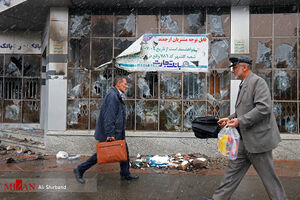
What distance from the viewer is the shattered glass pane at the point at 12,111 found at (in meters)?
9.17

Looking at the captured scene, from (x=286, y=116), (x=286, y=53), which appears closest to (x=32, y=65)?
(x=286, y=53)

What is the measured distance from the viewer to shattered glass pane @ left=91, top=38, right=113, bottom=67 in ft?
22.2

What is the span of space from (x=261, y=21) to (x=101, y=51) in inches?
167

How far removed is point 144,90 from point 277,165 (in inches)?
143

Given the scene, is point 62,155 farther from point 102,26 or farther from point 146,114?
point 102,26

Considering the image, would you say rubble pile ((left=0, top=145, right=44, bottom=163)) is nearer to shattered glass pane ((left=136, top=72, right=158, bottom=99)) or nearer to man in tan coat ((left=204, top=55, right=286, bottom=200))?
shattered glass pane ((left=136, top=72, right=158, bottom=99))

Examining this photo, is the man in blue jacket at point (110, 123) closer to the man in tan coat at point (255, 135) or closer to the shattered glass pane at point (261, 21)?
the man in tan coat at point (255, 135)

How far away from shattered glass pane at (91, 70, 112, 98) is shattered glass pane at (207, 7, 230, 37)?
115 inches

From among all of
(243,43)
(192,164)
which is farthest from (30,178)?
(243,43)

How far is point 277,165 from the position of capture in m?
5.85

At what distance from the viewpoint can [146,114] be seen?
6734 millimetres

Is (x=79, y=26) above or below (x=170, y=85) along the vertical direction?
above

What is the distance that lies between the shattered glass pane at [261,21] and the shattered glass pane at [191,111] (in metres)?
2.24

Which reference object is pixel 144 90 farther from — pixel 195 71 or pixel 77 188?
pixel 77 188
